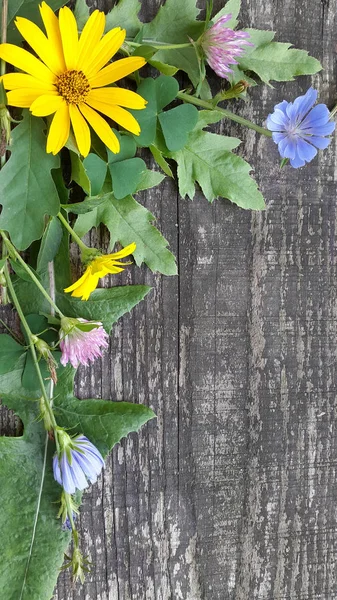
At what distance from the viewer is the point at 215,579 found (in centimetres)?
92

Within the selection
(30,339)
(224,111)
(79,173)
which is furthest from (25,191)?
(224,111)

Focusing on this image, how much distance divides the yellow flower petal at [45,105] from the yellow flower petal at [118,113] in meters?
0.04

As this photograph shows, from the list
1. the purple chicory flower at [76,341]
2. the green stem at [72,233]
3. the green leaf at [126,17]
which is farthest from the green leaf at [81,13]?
the purple chicory flower at [76,341]

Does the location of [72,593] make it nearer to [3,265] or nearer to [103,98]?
[3,265]

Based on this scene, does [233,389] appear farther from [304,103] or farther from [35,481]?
[304,103]

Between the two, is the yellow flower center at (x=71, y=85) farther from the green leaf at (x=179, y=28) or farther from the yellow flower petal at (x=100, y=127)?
the green leaf at (x=179, y=28)

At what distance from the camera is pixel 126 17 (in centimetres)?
77

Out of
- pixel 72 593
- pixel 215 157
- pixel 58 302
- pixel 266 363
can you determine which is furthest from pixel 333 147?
pixel 72 593

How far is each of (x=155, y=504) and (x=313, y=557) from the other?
0.27 m

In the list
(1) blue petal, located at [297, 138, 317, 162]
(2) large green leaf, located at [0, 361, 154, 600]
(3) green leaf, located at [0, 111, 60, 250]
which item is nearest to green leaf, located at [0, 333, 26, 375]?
(2) large green leaf, located at [0, 361, 154, 600]

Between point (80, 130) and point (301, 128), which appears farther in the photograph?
point (301, 128)

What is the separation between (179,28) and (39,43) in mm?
199

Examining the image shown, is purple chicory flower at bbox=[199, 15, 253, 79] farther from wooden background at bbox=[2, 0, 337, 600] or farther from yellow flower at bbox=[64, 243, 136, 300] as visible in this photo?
yellow flower at bbox=[64, 243, 136, 300]

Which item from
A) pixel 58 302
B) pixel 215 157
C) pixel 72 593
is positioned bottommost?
pixel 72 593
